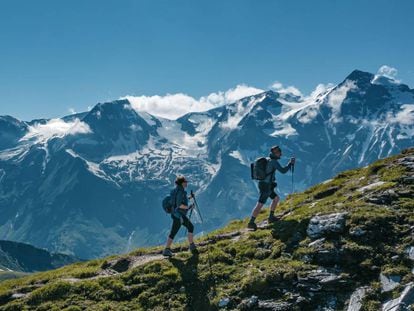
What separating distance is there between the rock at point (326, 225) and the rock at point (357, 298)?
3777mm

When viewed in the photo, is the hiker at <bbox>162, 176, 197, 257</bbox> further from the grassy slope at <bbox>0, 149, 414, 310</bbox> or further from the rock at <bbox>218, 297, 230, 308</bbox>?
the rock at <bbox>218, 297, 230, 308</bbox>

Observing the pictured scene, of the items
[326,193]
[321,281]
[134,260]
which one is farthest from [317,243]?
[134,260]

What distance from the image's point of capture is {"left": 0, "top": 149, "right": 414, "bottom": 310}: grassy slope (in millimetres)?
19109

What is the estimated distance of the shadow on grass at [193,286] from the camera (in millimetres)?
19375

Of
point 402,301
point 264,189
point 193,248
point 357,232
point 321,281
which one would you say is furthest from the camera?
point 264,189

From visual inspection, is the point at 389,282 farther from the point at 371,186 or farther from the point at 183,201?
the point at 183,201

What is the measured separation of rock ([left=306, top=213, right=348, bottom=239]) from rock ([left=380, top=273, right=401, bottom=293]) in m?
3.56

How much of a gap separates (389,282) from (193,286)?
7368mm

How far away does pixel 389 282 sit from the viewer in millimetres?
17906

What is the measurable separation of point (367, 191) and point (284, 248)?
624 centimetres

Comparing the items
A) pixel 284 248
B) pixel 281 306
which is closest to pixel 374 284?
pixel 281 306

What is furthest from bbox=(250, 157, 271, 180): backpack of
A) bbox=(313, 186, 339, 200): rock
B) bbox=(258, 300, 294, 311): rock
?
bbox=(258, 300, 294, 311): rock

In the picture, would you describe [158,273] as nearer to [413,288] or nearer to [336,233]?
[336,233]

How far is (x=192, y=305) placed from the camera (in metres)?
19.4
